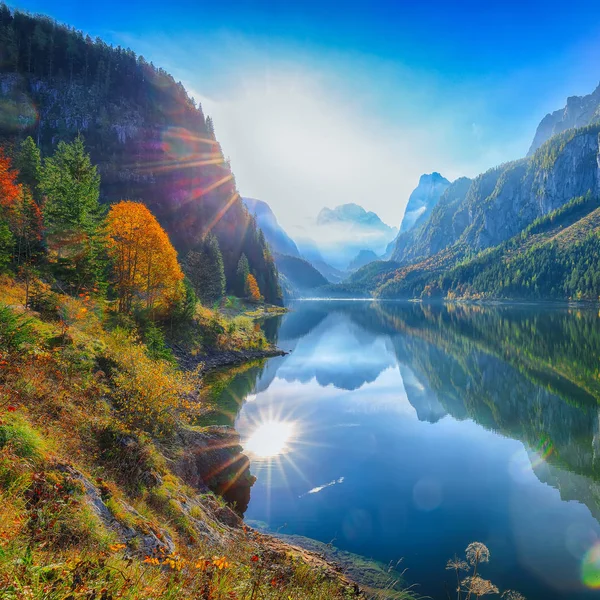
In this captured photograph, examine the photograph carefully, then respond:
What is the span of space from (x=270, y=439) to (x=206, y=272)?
7432 cm

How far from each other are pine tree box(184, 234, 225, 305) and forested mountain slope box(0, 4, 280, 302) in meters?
16.7

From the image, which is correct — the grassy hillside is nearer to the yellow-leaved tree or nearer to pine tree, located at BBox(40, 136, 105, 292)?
pine tree, located at BBox(40, 136, 105, 292)

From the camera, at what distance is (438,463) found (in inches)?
974

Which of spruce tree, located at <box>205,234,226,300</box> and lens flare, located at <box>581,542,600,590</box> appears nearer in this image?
lens flare, located at <box>581,542,600,590</box>

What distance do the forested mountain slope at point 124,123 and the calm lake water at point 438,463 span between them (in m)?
101

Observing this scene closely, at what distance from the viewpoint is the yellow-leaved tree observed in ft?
132

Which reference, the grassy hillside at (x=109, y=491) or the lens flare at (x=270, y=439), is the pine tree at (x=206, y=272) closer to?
the lens flare at (x=270, y=439)

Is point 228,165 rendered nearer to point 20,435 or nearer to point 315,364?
point 315,364

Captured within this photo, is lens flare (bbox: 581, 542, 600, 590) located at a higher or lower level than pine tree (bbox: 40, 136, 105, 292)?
lower

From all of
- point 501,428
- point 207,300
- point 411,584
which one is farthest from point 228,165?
point 411,584

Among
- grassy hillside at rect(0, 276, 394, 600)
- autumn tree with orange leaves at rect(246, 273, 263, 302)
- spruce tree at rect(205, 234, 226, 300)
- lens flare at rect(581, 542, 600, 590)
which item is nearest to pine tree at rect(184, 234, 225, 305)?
spruce tree at rect(205, 234, 226, 300)

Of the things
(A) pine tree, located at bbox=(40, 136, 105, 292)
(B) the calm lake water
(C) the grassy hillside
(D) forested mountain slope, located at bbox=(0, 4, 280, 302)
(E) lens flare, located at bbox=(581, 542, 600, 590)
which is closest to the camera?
(C) the grassy hillside

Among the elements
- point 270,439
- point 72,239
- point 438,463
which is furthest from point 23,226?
point 438,463

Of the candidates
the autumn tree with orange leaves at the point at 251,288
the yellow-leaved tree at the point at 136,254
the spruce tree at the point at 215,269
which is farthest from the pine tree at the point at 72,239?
the autumn tree with orange leaves at the point at 251,288
